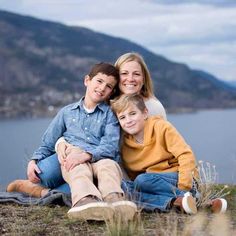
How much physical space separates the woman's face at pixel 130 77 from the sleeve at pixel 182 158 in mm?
722

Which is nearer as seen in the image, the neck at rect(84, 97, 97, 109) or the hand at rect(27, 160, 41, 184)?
the neck at rect(84, 97, 97, 109)

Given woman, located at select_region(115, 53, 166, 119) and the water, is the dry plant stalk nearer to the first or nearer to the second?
woman, located at select_region(115, 53, 166, 119)

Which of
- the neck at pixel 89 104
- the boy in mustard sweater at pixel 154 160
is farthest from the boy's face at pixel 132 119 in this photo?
the neck at pixel 89 104

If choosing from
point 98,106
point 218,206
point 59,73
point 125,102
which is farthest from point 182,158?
point 59,73

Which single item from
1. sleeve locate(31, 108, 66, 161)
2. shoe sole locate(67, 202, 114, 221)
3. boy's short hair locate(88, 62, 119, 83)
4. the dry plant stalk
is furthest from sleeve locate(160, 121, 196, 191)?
sleeve locate(31, 108, 66, 161)

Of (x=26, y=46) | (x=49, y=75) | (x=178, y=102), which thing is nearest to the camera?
(x=178, y=102)

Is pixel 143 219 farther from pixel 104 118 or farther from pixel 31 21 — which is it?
pixel 31 21

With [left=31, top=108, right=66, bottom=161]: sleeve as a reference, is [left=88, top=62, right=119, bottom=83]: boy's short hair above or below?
above

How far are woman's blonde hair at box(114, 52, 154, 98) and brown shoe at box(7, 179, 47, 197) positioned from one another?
1359 millimetres

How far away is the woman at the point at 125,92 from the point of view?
6965mm

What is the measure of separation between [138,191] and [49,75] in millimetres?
131712

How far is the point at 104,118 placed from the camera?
6.78 metres

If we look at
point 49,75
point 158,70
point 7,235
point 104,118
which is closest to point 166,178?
point 104,118

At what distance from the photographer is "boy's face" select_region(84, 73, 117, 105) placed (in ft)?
22.3
